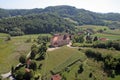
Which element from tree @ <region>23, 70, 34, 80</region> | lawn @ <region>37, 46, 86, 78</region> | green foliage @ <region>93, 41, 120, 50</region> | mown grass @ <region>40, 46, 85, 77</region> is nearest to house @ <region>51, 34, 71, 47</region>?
mown grass @ <region>40, 46, 85, 77</region>

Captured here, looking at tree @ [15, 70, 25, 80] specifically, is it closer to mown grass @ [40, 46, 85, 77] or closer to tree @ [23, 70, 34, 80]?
tree @ [23, 70, 34, 80]

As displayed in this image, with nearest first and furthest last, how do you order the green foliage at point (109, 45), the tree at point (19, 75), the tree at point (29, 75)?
the tree at point (29, 75)
the tree at point (19, 75)
the green foliage at point (109, 45)

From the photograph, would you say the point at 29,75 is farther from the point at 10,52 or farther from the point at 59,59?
the point at 10,52

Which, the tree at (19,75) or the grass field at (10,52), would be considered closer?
the tree at (19,75)

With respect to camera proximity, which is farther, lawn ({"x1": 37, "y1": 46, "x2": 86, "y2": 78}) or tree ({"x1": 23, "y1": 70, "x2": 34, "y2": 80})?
lawn ({"x1": 37, "y1": 46, "x2": 86, "y2": 78})

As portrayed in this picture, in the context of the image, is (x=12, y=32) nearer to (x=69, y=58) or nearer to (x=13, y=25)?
(x=13, y=25)

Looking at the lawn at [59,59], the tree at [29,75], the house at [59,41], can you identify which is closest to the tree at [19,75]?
the tree at [29,75]

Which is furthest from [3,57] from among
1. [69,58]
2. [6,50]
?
[69,58]

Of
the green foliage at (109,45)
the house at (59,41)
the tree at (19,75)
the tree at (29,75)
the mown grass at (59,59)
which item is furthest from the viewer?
the house at (59,41)

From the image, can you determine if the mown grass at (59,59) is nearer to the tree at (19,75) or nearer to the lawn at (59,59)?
the lawn at (59,59)

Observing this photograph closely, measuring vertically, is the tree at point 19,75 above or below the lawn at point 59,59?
below

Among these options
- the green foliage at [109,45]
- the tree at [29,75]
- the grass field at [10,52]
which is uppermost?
the green foliage at [109,45]
